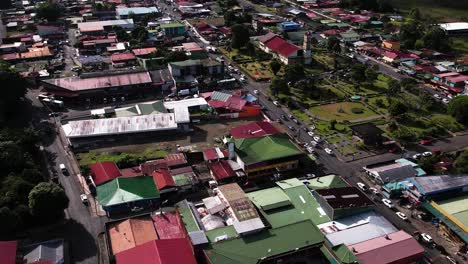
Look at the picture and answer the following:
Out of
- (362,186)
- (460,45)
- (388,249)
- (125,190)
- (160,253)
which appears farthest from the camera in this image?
(460,45)

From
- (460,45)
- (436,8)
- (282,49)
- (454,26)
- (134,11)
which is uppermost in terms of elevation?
(436,8)

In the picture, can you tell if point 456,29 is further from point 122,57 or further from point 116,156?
point 116,156

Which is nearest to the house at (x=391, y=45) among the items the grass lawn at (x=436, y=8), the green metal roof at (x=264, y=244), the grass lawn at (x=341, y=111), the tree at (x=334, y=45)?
the tree at (x=334, y=45)

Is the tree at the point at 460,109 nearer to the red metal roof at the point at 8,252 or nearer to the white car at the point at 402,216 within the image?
the white car at the point at 402,216

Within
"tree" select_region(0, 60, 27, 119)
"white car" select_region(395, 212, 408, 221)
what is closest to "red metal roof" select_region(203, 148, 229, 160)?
"white car" select_region(395, 212, 408, 221)

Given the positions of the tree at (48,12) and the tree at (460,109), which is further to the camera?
the tree at (48,12)

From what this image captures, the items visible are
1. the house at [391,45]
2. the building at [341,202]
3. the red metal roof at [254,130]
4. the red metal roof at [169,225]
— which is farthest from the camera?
the house at [391,45]

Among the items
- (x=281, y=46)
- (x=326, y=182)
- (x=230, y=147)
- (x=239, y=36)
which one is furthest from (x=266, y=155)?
(x=239, y=36)
